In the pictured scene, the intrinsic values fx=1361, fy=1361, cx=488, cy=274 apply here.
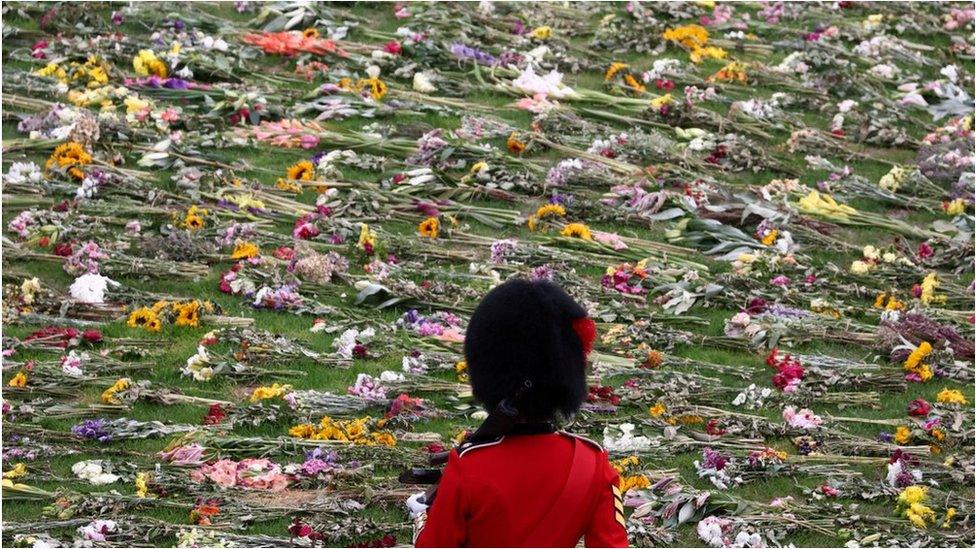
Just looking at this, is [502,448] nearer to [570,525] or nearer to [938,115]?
[570,525]

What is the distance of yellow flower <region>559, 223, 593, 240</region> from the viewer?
10.8m

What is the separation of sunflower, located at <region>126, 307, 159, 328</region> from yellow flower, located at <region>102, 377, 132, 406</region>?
0.82 m

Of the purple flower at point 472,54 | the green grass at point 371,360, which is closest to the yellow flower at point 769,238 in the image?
the green grass at point 371,360

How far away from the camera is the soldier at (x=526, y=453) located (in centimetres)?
523

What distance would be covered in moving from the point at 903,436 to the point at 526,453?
3978mm

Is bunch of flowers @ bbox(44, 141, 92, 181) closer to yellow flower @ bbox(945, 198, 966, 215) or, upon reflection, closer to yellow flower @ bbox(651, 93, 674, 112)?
yellow flower @ bbox(651, 93, 674, 112)

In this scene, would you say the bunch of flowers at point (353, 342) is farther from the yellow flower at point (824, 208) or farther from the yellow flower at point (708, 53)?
the yellow flower at point (708, 53)

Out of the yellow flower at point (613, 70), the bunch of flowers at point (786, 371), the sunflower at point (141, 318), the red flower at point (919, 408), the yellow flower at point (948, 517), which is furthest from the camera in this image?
the yellow flower at point (613, 70)

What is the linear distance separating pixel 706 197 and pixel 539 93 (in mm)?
2414

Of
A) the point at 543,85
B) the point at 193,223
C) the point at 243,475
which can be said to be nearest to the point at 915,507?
the point at 243,475

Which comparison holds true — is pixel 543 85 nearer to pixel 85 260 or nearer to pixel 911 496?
pixel 85 260

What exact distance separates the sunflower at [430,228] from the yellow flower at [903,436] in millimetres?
4004

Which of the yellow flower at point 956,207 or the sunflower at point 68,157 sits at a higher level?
the yellow flower at point 956,207

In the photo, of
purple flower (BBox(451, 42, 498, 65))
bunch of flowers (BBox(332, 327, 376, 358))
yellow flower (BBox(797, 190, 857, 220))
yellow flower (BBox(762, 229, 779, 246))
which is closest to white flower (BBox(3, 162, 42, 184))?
bunch of flowers (BBox(332, 327, 376, 358))
